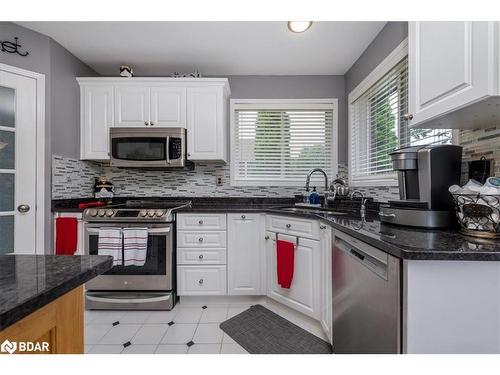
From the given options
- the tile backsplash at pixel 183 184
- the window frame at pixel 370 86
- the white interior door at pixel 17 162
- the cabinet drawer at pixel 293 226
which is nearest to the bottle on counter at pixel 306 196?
the tile backsplash at pixel 183 184

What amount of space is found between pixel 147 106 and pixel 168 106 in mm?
217

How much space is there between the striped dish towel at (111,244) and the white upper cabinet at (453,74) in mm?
2354

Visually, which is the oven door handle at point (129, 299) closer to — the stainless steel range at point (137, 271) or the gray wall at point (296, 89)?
the stainless steel range at point (137, 271)

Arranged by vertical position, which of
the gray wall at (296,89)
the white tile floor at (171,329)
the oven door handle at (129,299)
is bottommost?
the white tile floor at (171,329)

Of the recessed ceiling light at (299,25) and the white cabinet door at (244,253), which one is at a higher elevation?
the recessed ceiling light at (299,25)

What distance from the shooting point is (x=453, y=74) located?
1.01m

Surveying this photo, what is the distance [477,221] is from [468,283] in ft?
0.96

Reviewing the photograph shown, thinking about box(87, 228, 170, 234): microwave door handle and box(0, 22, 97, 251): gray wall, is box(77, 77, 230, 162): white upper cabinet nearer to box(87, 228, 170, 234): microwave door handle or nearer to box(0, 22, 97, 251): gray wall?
box(0, 22, 97, 251): gray wall

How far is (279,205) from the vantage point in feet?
8.87

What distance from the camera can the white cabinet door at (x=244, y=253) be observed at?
2.23 metres

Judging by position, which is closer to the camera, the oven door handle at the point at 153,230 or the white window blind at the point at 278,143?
the oven door handle at the point at 153,230

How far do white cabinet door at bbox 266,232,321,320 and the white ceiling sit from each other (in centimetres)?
176

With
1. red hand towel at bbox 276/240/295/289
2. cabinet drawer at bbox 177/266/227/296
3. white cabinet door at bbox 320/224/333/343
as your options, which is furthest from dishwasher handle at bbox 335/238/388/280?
cabinet drawer at bbox 177/266/227/296
